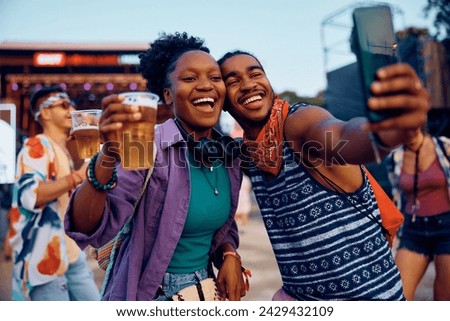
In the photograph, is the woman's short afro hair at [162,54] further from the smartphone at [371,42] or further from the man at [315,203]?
the smartphone at [371,42]

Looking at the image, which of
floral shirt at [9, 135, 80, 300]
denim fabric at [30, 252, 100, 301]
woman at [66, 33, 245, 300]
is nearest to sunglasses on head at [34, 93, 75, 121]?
floral shirt at [9, 135, 80, 300]

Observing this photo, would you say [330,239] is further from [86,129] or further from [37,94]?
[37,94]

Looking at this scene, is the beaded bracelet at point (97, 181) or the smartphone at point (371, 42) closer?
the smartphone at point (371, 42)

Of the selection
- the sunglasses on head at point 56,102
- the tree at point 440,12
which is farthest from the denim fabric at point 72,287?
the tree at point 440,12

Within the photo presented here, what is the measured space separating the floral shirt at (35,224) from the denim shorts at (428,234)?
6.93ft

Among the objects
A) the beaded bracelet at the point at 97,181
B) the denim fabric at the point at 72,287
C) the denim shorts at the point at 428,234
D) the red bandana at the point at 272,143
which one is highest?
the red bandana at the point at 272,143

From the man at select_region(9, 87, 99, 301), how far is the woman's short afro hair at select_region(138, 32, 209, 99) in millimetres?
884

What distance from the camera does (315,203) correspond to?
155cm

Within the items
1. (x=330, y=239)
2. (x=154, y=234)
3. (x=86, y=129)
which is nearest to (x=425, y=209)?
(x=330, y=239)

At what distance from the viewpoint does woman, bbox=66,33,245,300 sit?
1.41 metres

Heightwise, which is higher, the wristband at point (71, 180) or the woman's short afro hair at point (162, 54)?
the woman's short afro hair at point (162, 54)

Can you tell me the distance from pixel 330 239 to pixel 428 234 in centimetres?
152

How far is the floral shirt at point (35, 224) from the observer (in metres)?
2.54

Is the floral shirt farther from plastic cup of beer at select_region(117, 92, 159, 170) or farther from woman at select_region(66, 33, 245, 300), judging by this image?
plastic cup of beer at select_region(117, 92, 159, 170)
